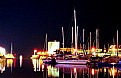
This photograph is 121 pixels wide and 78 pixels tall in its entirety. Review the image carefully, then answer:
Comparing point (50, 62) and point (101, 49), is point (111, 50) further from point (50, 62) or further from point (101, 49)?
point (50, 62)

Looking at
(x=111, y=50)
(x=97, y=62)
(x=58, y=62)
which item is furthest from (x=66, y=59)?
(x=111, y=50)

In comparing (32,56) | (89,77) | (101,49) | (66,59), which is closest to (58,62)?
(66,59)

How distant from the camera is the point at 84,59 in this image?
245ft

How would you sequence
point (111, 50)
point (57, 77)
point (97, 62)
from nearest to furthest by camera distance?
point (57, 77) → point (97, 62) → point (111, 50)

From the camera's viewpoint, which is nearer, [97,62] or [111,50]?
[97,62]

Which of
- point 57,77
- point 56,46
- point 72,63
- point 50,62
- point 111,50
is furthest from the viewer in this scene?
point 56,46

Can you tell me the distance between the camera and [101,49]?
122000mm

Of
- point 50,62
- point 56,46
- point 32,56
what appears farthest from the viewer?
point 32,56

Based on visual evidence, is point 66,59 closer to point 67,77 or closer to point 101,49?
point 67,77

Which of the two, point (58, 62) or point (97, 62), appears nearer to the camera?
point (97, 62)

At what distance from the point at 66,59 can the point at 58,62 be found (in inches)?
80.9

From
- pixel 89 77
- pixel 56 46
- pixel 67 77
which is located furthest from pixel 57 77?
pixel 56 46

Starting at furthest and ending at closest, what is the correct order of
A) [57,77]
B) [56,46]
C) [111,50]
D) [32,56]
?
[32,56], [56,46], [111,50], [57,77]

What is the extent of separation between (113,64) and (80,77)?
31407 mm
